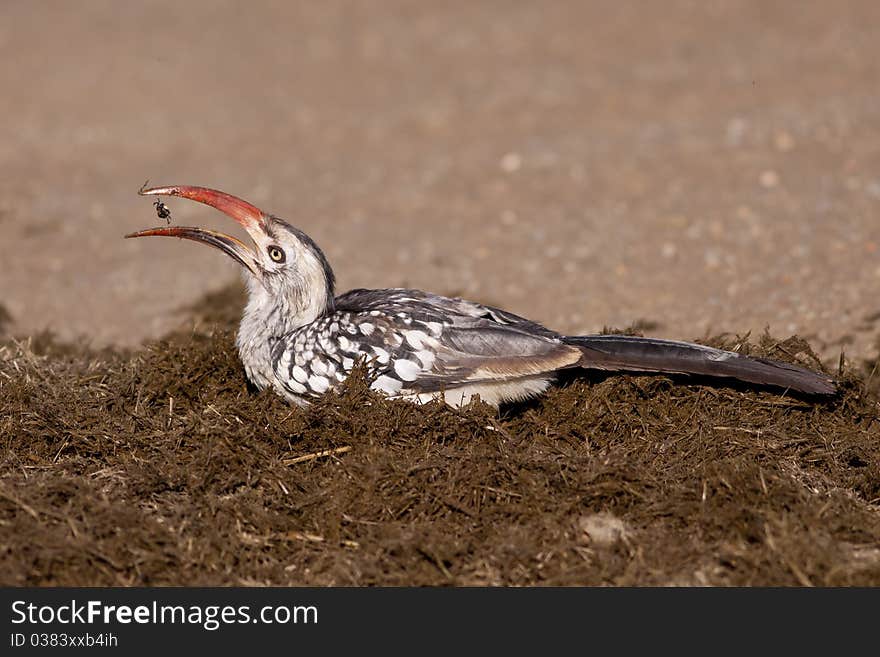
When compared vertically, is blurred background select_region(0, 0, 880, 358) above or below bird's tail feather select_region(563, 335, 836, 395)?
above

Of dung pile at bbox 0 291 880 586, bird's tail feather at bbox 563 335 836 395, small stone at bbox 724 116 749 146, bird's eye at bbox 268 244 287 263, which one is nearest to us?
dung pile at bbox 0 291 880 586

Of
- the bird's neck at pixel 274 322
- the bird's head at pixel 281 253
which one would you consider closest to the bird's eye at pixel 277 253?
the bird's head at pixel 281 253

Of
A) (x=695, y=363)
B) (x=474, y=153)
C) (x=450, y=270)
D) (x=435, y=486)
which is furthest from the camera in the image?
(x=474, y=153)

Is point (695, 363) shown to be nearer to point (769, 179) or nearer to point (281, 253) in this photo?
point (281, 253)

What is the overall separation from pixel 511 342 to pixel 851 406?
1714mm

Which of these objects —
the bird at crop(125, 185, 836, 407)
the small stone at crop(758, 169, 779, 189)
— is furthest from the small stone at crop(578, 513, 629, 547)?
the small stone at crop(758, 169, 779, 189)

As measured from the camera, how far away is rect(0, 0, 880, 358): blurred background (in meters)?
8.70

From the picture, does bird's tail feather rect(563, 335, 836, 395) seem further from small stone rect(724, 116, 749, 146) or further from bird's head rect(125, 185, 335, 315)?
small stone rect(724, 116, 749, 146)

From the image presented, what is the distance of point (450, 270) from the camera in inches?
365

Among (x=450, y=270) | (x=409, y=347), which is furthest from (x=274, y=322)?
(x=450, y=270)

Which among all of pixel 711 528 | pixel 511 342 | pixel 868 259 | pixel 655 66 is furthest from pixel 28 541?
pixel 655 66

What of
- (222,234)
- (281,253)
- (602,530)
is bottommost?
(602,530)

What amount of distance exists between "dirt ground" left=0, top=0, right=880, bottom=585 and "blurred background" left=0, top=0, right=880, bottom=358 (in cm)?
4

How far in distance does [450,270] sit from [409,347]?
3756mm
